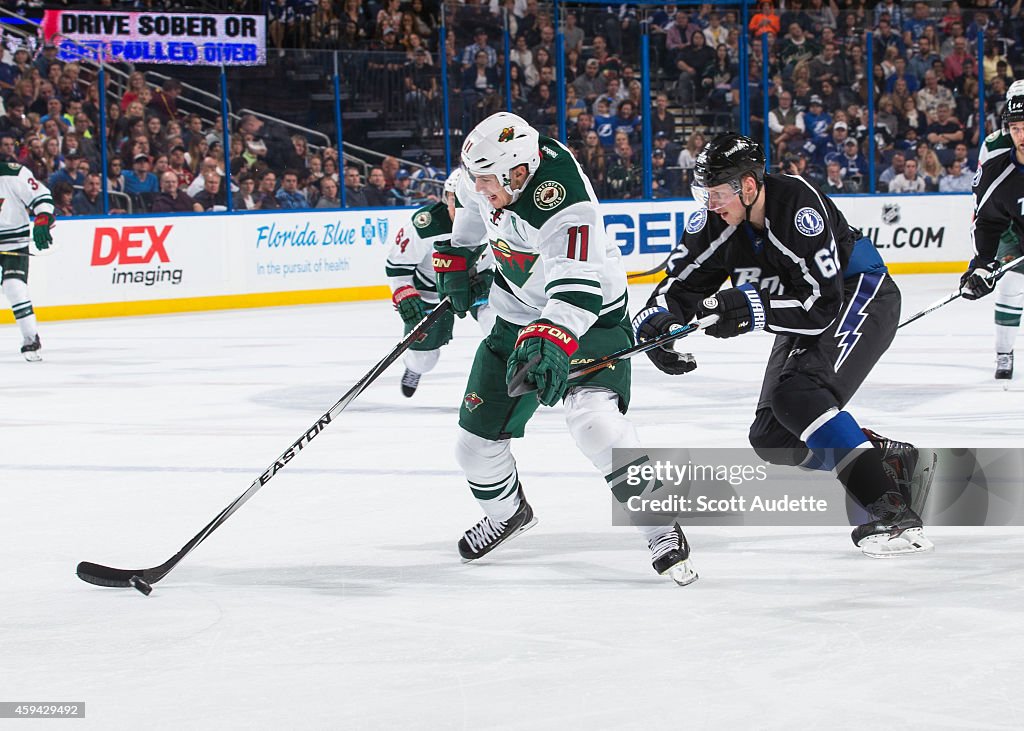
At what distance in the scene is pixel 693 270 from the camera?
331 centimetres

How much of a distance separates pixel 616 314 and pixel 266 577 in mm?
999

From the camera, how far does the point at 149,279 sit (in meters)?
10.5

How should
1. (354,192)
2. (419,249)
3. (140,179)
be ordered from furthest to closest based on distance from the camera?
(354,192), (140,179), (419,249)

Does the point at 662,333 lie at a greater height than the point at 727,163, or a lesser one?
lesser

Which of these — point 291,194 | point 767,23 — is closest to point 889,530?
point 291,194

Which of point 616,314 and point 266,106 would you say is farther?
point 266,106

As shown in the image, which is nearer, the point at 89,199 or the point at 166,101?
the point at 89,199

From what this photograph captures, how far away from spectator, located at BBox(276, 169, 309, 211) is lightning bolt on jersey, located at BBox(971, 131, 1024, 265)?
6724 mm

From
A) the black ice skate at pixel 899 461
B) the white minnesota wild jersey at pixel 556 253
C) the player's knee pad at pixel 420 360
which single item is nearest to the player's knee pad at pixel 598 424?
the white minnesota wild jersey at pixel 556 253

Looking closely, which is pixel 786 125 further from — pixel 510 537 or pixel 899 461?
pixel 510 537

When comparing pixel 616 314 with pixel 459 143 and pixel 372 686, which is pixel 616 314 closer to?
pixel 372 686

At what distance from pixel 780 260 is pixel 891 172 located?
10.4 m

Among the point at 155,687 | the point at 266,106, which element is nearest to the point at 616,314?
the point at 155,687

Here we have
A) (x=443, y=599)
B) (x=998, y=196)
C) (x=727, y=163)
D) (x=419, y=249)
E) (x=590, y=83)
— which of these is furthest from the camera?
(x=590, y=83)
